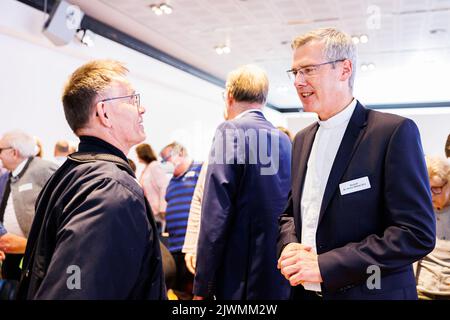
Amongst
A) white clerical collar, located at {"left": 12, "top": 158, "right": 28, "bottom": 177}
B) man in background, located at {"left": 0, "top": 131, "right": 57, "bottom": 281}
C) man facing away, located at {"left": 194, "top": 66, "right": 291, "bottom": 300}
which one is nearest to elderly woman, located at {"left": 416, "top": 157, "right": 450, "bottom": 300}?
man facing away, located at {"left": 194, "top": 66, "right": 291, "bottom": 300}

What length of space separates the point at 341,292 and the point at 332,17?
15.7ft

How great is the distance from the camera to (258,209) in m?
1.72

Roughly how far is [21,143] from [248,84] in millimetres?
1842

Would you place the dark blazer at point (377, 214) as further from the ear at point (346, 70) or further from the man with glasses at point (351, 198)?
the ear at point (346, 70)

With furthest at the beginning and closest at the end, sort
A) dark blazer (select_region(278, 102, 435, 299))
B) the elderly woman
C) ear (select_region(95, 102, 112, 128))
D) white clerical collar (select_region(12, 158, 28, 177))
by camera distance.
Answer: white clerical collar (select_region(12, 158, 28, 177)), the elderly woman, ear (select_region(95, 102, 112, 128)), dark blazer (select_region(278, 102, 435, 299))

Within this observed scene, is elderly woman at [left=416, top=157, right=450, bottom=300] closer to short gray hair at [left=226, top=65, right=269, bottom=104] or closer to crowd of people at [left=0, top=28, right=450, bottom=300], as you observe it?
crowd of people at [left=0, top=28, right=450, bottom=300]

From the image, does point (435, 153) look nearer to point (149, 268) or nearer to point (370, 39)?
point (149, 268)

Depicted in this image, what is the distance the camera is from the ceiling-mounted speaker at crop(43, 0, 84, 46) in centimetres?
453

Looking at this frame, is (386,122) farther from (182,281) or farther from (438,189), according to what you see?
(182,281)

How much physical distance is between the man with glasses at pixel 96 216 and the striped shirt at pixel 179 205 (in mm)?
2020

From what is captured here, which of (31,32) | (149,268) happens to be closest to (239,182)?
(149,268)

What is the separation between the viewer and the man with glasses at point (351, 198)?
1083 mm

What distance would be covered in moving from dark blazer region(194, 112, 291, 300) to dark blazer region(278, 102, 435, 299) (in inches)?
21.4

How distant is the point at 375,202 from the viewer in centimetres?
113
